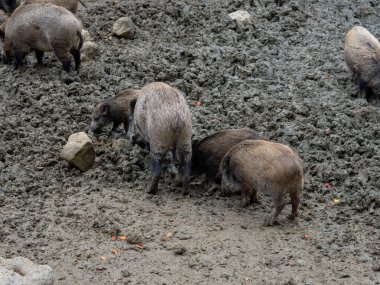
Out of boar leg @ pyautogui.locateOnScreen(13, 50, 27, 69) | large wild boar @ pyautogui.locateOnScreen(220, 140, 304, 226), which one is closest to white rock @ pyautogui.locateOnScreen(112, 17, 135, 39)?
boar leg @ pyautogui.locateOnScreen(13, 50, 27, 69)

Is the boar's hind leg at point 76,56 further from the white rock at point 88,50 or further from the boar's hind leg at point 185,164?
the boar's hind leg at point 185,164

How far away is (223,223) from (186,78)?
268cm

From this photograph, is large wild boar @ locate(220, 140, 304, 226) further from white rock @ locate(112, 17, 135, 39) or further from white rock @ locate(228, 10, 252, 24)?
white rock @ locate(228, 10, 252, 24)

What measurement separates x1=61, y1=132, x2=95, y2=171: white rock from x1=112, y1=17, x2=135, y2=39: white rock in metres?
2.97

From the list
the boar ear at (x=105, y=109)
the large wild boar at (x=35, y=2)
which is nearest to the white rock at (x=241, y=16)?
the large wild boar at (x=35, y=2)

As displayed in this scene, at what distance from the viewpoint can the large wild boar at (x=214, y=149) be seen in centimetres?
677

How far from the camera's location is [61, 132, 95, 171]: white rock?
6.78 m

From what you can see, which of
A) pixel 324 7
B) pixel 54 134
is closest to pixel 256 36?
pixel 324 7

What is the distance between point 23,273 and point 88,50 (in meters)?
4.74

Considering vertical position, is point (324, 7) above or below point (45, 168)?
above

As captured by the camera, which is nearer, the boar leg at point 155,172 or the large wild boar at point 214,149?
the boar leg at point 155,172

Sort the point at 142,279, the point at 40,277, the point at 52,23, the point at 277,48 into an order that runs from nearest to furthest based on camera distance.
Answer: the point at 40,277, the point at 142,279, the point at 52,23, the point at 277,48

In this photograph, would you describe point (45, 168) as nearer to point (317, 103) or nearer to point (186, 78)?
point (186, 78)

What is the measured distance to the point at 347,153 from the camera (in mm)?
7125
